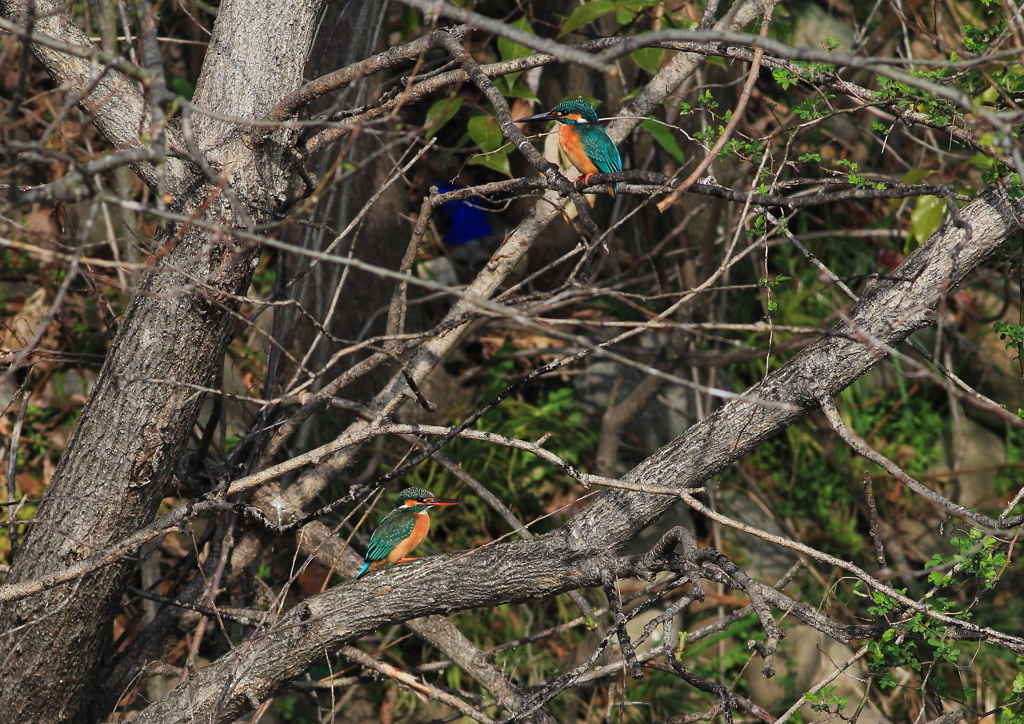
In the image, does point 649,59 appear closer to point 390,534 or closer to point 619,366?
point 390,534

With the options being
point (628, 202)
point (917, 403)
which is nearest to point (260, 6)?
point (628, 202)

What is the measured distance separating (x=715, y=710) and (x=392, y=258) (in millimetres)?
2884

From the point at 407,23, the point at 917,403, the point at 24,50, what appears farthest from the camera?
the point at 917,403

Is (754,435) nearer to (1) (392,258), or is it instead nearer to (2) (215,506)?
(2) (215,506)

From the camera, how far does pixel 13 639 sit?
243 cm

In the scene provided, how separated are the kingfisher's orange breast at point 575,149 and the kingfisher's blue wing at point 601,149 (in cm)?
2

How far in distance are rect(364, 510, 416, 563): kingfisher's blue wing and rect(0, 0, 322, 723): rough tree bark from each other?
1.04 meters

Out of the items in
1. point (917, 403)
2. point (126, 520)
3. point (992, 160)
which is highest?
point (992, 160)

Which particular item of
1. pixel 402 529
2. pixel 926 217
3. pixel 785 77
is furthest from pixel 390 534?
pixel 926 217

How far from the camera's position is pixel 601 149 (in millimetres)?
3305

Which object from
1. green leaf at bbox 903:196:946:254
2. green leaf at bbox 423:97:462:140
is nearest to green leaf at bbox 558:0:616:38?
green leaf at bbox 423:97:462:140

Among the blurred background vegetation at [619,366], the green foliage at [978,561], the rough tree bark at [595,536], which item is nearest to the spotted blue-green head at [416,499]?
the blurred background vegetation at [619,366]

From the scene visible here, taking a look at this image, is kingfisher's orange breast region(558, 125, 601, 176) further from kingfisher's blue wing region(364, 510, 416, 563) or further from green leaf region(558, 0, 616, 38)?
kingfisher's blue wing region(364, 510, 416, 563)

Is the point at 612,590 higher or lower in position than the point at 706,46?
lower
